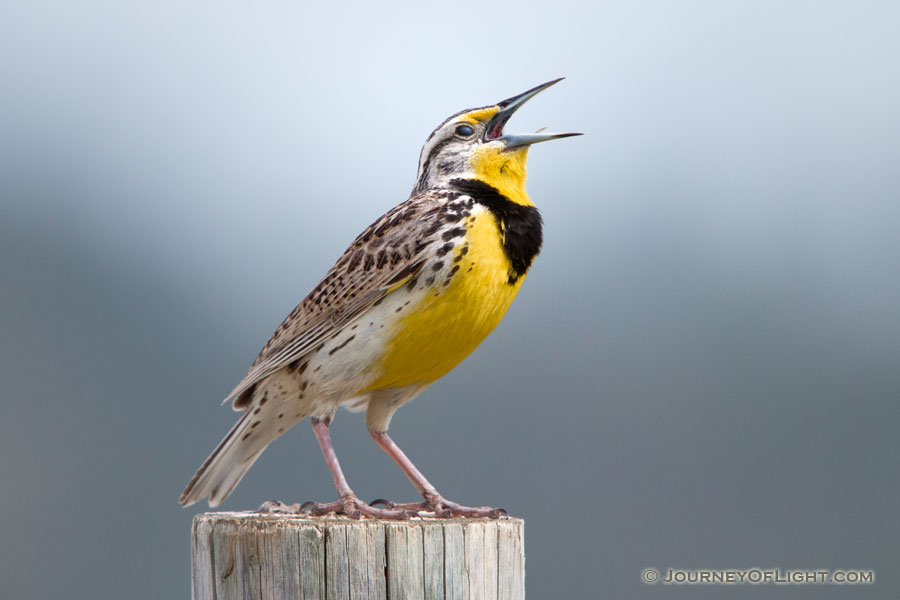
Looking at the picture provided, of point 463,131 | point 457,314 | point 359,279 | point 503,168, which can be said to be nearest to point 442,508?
point 457,314

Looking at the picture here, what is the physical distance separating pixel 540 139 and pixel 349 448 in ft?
36.4

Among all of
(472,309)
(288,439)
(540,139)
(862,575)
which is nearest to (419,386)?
(472,309)

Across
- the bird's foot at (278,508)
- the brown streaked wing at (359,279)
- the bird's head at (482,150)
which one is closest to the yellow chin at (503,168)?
the bird's head at (482,150)

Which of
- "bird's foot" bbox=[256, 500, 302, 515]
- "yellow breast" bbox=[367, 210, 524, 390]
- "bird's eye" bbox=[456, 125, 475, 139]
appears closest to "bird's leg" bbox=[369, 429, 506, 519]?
"bird's foot" bbox=[256, 500, 302, 515]

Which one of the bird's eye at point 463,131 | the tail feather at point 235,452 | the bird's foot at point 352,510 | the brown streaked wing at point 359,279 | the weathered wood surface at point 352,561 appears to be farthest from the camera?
the bird's eye at point 463,131

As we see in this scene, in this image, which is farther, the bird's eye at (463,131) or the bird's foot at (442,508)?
the bird's eye at (463,131)

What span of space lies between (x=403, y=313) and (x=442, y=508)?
0.64 m

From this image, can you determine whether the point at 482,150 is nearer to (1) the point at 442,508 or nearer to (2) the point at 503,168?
(2) the point at 503,168

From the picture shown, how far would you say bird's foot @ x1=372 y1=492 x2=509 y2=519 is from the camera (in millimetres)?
3266

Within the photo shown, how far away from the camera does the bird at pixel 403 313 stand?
3.31m

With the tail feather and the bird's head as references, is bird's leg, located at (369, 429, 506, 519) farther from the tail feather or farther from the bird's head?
the bird's head

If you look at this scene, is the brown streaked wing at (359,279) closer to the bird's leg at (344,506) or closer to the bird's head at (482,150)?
the bird's head at (482,150)

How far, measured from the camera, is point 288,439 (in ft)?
42.5

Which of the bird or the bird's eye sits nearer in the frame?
the bird
